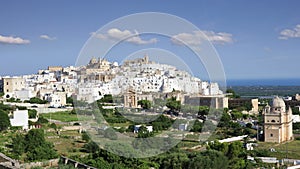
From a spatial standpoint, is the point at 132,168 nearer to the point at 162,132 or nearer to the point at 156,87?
the point at 162,132

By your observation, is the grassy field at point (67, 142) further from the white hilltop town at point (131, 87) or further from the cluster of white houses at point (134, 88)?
the white hilltop town at point (131, 87)

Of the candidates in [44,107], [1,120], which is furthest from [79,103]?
[1,120]

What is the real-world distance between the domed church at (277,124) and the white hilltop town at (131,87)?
20.9 feet

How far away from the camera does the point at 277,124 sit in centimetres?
1184

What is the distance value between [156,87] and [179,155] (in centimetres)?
1798

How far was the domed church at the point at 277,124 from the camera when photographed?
11812 millimetres

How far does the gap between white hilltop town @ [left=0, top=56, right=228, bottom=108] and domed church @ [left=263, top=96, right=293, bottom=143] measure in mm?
6373

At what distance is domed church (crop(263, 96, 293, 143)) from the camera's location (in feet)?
38.8

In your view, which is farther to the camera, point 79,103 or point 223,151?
point 79,103

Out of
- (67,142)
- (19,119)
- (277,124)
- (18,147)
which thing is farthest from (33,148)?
(277,124)

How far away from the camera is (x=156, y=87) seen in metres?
25.3

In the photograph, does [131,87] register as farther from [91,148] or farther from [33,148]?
[33,148]

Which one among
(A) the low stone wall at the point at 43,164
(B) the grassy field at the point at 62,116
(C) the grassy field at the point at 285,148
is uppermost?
(B) the grassy field at the point at 62,116

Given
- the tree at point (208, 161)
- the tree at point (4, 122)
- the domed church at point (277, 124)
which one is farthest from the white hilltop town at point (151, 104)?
the tree at point (208, 161)
